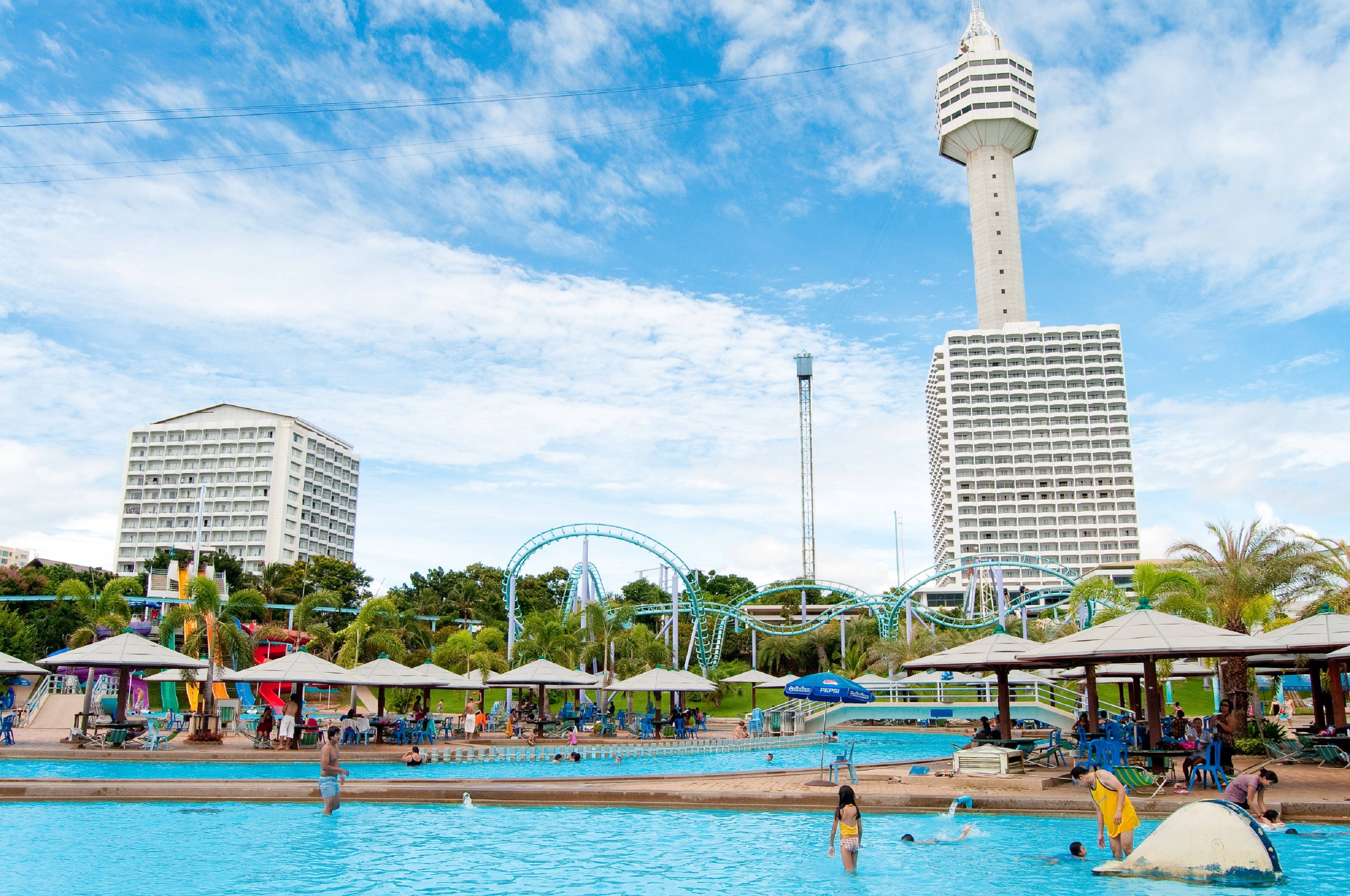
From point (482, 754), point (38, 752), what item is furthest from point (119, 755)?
point (482, 754)

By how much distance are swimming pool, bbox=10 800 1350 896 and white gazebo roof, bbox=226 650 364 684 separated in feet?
26.0

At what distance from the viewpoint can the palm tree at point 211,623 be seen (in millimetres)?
29469

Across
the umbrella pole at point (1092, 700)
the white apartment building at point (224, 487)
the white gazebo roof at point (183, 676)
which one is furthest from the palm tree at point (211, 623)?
the white apartment building at point (224, 487)

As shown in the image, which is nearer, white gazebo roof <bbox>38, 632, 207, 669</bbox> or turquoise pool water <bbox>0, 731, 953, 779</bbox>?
turquoise pool water <bbox>0, 731, 953, 779</bbox>

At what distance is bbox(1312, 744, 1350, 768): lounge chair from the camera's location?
17.9 meters

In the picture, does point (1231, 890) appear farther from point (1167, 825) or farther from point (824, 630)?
point (824, 630)

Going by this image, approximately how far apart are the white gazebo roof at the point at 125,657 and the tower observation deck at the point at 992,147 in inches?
4836

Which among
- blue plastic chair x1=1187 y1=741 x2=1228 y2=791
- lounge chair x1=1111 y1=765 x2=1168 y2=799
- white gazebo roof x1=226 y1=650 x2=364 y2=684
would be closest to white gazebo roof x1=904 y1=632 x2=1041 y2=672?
blue plastic chair x1=1187 y1=741 x2=1228 y2=791

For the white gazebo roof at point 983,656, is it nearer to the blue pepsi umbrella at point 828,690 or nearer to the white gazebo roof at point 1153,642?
the blue pepsi umbrella at point 828,690

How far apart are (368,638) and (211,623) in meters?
9.00

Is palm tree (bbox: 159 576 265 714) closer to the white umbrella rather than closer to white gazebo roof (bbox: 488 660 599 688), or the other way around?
white gazebo roof (bbox: 488 660 599 688)

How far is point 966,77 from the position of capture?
136000 millimetres

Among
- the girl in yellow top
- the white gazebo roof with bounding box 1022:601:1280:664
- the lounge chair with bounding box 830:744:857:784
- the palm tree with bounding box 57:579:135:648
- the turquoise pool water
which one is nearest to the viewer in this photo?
the girl in yellow top

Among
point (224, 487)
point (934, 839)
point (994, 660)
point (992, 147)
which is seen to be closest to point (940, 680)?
point (994, 660)
